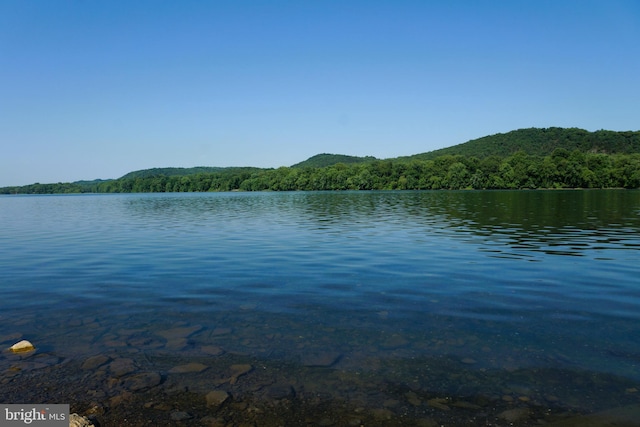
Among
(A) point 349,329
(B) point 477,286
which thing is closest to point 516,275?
(B) point 477,286

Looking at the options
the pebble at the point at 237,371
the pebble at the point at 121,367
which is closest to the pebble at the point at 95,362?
the pebble at the point at 121,367

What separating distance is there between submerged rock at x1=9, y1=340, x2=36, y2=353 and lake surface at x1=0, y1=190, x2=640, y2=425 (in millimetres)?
180

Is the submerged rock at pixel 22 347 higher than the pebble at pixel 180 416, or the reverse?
the submerged rock at pixel 22 347

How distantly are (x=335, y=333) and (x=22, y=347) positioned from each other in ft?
22.8

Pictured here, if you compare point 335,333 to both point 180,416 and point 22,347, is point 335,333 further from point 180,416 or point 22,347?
point 22,347

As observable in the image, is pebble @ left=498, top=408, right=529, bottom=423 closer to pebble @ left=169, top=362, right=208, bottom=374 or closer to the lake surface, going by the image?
the lake surface

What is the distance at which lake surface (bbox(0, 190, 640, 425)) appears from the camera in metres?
7.27

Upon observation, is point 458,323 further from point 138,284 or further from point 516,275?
point 138,284

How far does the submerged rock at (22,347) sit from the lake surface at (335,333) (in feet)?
0.59

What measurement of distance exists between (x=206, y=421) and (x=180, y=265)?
45.5 feet

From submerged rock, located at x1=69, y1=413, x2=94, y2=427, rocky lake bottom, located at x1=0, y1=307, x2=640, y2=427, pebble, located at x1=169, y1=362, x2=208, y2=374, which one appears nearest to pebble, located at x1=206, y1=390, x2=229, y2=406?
rocky lake bottom, located at x1=0, y1=307, x2=640, y2=427

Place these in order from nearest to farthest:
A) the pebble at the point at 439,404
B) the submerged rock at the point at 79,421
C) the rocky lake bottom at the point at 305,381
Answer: the submerged rock at the point at 79,421 < the rocky lake bottom at the point at 305,381 < the pebble at the point at 439,404

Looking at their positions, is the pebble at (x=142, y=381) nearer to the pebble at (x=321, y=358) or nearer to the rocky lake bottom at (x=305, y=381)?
the rocky lake bottom at (x=305, y=381)

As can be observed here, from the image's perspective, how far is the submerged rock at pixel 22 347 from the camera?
9321 mm
